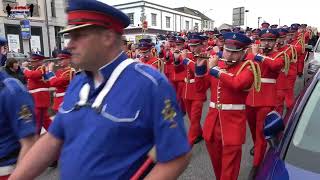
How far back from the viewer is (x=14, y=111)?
8.68ft

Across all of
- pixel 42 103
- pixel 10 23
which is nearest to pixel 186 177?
pixel 42 103

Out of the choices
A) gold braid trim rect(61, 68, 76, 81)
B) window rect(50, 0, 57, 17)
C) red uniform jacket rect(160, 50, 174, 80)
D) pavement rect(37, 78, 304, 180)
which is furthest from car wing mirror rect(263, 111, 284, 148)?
window rect(50, 0, 57, 17)

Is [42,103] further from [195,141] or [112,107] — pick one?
[112,107]

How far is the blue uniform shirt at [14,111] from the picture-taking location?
103 inches

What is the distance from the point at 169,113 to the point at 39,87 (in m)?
6.01

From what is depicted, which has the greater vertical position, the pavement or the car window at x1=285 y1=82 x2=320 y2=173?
the car window at x1=285 y1=82 x2=320 y2=173

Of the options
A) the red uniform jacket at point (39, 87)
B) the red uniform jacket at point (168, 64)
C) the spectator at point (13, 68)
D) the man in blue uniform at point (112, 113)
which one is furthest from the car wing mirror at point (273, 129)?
the spectator at point (13, 68)

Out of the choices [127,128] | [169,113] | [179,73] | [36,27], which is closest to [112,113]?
[127,128]

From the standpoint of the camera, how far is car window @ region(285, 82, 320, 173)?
260 centimetres

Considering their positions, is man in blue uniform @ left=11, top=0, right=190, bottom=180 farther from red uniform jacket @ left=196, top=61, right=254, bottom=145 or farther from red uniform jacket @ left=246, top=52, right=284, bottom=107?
red uniform jacket @ left=246, top=52, right=284, bottom=107

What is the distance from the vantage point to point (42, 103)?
22.7 feet

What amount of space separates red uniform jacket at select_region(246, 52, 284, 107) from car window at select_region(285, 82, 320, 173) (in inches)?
87.7

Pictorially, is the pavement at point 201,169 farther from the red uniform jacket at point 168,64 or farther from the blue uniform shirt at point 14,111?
the red uniform jacket at point 168,64

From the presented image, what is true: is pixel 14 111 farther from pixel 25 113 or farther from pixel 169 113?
pixel 169 113
